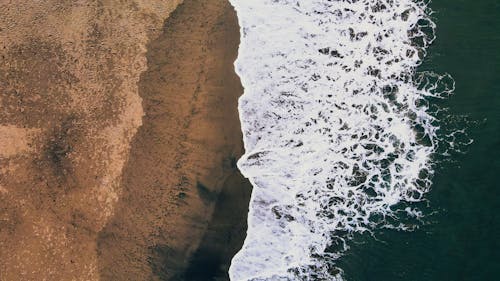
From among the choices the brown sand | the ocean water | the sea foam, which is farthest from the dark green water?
the brown sand

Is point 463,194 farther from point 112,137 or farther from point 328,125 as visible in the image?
point 112,137

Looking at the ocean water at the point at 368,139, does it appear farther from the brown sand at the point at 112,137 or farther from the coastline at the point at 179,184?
the brown sand at the point at 112,137

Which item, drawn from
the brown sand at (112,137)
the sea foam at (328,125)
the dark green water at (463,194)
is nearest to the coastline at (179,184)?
the brown sand at (112,137)

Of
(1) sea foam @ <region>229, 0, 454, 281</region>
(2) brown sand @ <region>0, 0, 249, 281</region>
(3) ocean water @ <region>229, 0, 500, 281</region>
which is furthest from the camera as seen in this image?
(1) sea foam @ <region>229, 0, 454, 281</region>

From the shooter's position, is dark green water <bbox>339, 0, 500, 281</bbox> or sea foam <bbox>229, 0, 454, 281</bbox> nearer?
dark green water <bbox>339, 0, 500, 281</bbox>

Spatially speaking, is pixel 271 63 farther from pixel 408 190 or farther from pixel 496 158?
pixel 496 158

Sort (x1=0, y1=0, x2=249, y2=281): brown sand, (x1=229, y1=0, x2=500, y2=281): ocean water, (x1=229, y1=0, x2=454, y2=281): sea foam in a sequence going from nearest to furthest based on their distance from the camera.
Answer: (x1=0, y1=0, x2=249, y2=281): brown sand < (x1=229, y1=0, x2=500, y2=281): ocean water < (x1=229, y1=0, x2=454, y2=281): sea foam

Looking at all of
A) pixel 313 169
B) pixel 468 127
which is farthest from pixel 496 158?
pixel 313 169

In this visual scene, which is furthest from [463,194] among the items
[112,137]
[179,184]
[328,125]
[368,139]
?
[112,137]

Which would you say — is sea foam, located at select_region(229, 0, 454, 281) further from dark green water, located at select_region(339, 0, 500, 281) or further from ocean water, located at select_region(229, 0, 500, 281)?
dark green water, located at select_region(339, 0, 500, 281)
